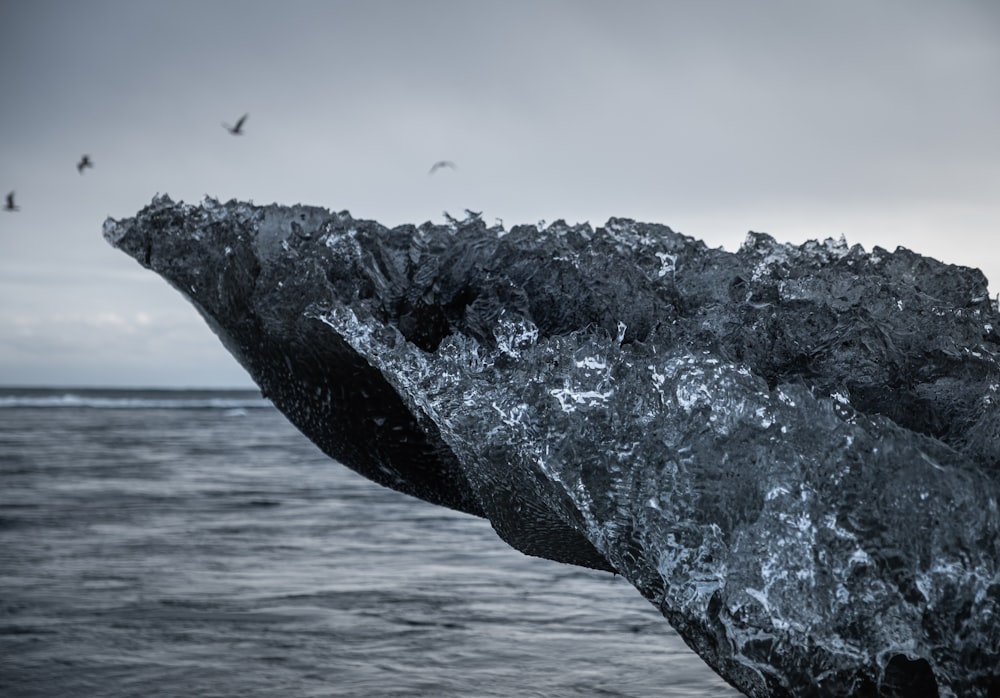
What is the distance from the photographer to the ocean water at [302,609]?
13.1ft

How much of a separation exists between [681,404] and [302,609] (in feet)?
12.2

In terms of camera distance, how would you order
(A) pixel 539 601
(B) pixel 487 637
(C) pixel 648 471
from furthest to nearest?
1. (A) pixel 539 601
2. (B) pixel 487 637
3. (C) pixel 648 471

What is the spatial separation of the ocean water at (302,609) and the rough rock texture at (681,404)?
131cm

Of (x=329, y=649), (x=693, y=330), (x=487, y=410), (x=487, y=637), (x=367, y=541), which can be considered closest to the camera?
(x=487, y=410)

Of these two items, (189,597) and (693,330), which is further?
(189,597)

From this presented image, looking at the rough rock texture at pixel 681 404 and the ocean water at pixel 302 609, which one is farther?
the ocean water at pixel 302 609

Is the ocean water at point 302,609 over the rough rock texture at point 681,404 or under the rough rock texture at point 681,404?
under

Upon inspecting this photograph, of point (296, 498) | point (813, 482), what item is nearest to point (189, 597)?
point (813, 482)

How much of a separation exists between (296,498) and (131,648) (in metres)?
6.85

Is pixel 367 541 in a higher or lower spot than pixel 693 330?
lower

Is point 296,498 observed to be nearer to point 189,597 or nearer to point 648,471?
point 189,597

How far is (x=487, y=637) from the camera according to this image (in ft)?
15.5

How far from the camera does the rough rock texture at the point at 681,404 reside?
6.50 feet

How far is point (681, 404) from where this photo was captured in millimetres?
2154
